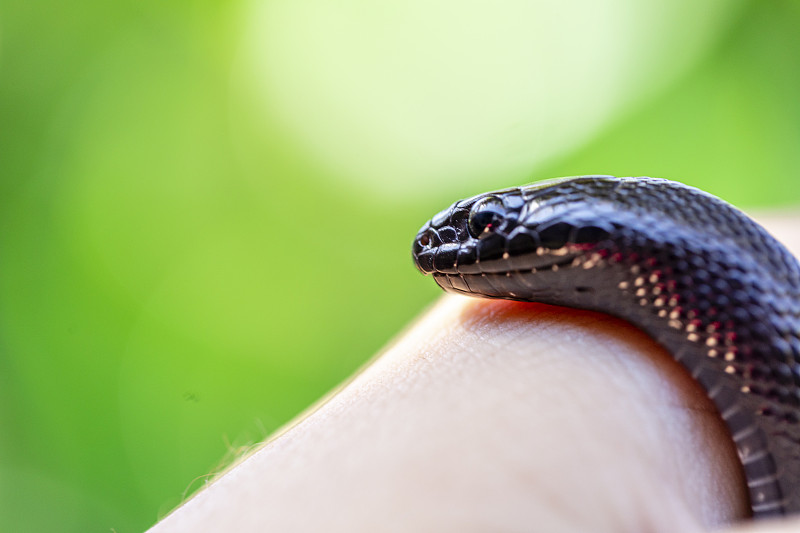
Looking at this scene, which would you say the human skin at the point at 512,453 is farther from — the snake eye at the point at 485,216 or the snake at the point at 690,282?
the snake eye at the point at 485,216

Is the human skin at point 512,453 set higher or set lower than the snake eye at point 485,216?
lower

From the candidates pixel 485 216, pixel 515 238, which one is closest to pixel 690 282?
pixel 515 238

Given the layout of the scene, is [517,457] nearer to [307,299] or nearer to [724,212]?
[724,212]

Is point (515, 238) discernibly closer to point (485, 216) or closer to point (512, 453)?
point (485, 216)

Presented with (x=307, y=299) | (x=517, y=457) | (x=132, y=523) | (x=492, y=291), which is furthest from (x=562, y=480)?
(x=307, y=299)

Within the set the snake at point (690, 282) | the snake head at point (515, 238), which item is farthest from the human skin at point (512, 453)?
the snake head at point (515, 238)

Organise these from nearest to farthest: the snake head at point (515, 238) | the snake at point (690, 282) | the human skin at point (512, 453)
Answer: the human skin at point (512, 453) < the snake at point (690, 282) < the snake head at point (515, 238)
